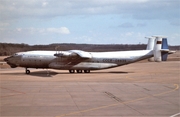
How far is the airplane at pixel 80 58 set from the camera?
132ft

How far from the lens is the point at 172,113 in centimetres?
1471

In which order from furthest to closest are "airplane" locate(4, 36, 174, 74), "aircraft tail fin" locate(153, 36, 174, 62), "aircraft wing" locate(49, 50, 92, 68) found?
"aircraft tail fin" locate(153, 36, 174, 62) → "airplane" locate(4, 36, 174, 74) → "aircraft wing" locate(49, 50, 92, 68)

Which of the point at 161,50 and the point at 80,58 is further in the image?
the point at 161,50

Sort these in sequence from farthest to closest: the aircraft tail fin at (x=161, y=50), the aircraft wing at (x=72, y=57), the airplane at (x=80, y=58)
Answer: the aircraft tail fin at (x=161, y=50)
the airplane at (x=80, y=58)
the aircraft wing at (x=72, y=57)

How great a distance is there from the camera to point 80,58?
135ft

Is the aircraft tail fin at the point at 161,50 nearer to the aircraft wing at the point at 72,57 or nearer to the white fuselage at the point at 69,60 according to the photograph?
the white fuselage at the point at 69,60

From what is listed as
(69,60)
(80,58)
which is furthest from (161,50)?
(69,60)

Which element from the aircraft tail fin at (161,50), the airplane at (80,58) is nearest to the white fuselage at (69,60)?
the airplane at (80,58)

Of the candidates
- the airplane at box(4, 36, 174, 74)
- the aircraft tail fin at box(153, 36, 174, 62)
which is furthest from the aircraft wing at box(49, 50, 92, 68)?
the aircraft tail fin at box(153, 36, 174, 62)

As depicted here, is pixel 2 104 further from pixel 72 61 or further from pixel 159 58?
pixel 159 58

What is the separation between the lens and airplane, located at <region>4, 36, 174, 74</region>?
40.2 metres

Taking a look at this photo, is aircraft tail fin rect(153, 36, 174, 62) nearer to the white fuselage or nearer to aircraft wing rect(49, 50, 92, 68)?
the white fuselage

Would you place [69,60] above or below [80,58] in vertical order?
below

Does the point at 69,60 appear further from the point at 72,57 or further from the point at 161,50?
the point at 161,50
